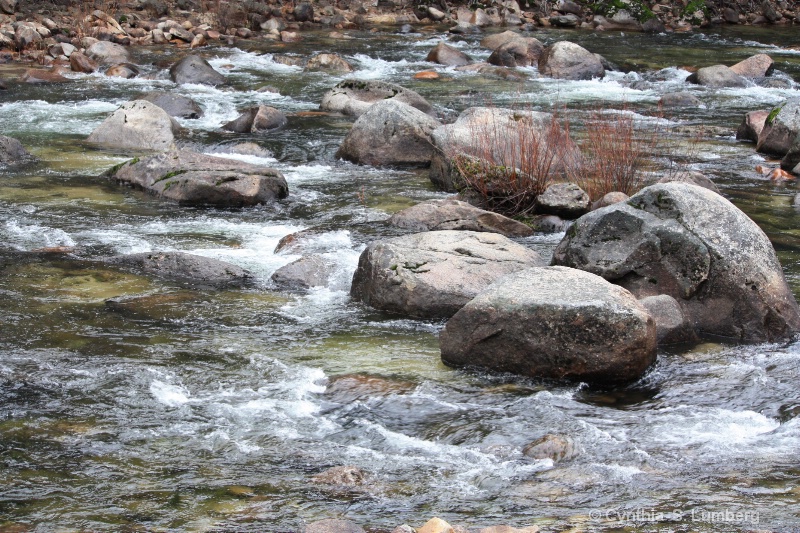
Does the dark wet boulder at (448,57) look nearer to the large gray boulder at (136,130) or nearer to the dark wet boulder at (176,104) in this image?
the dark wet boulder at (176,104)

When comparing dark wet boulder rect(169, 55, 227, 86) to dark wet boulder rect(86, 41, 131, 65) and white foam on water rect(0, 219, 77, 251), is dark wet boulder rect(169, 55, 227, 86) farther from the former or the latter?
white foam on water rect(0, 219, 77, 251)

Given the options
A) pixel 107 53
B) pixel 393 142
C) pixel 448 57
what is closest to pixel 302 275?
pixel 393 142

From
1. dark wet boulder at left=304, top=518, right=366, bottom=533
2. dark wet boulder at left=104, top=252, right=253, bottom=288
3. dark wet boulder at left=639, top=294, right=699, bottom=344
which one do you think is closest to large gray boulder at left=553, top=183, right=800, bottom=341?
dark wet boulder at left=639, top=294, right=699, bottom=344

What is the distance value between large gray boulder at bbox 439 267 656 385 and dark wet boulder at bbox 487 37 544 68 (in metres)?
14.8

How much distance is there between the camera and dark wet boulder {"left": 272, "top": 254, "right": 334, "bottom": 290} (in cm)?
837

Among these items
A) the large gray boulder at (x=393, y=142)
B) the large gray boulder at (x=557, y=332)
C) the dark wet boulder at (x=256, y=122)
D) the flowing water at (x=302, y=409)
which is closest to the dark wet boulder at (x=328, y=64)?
the dark wet boulder at (x=256, y=122)

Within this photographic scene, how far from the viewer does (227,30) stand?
25469 millimetres

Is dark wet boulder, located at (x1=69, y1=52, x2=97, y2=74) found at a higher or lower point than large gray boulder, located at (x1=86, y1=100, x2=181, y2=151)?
higher

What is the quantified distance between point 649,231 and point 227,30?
789 inches

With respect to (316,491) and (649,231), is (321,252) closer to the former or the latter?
(649,231)

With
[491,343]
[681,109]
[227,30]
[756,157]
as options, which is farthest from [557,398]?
[227,30]

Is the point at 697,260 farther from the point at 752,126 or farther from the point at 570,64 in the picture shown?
the point at 570,64

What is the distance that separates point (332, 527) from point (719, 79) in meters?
16.0

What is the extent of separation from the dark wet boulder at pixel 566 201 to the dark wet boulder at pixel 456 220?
42 centimetres
